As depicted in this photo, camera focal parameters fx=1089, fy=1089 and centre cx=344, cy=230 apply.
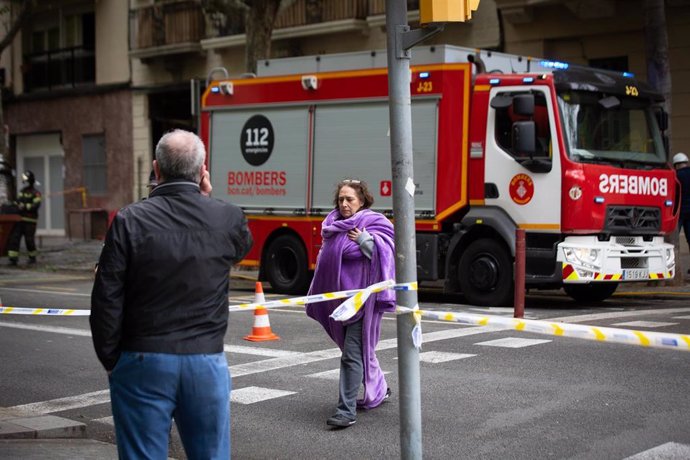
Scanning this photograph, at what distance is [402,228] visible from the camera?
518cm

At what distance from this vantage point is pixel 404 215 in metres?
5.17

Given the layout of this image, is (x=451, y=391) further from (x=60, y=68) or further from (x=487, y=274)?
(x=60, y=68)

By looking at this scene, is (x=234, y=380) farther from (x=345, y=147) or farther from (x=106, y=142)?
(x=106, y=142)

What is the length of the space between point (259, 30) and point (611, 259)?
1033 cm

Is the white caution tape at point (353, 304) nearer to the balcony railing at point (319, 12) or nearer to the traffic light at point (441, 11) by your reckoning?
the traffic light at point (441, 11)

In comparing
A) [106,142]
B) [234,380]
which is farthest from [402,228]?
[106,142]

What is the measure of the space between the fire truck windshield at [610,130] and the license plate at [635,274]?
135 centimetres

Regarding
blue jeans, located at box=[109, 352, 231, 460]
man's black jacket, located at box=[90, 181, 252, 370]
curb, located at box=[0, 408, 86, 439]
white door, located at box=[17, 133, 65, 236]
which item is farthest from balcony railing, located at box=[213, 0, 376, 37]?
blue jeans, located at box=[109, 352, 231, 460]

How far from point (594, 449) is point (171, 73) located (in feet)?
79.5

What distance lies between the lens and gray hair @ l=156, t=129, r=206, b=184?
4383 millimetres

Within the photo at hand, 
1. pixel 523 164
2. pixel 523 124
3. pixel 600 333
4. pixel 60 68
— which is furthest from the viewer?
pixel 60 68

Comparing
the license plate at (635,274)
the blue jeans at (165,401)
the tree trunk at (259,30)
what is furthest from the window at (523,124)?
the blue jeans at (165,401)

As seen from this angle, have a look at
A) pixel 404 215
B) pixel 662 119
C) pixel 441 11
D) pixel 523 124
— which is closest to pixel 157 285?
pixel 404 215

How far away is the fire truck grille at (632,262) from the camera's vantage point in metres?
13.6
